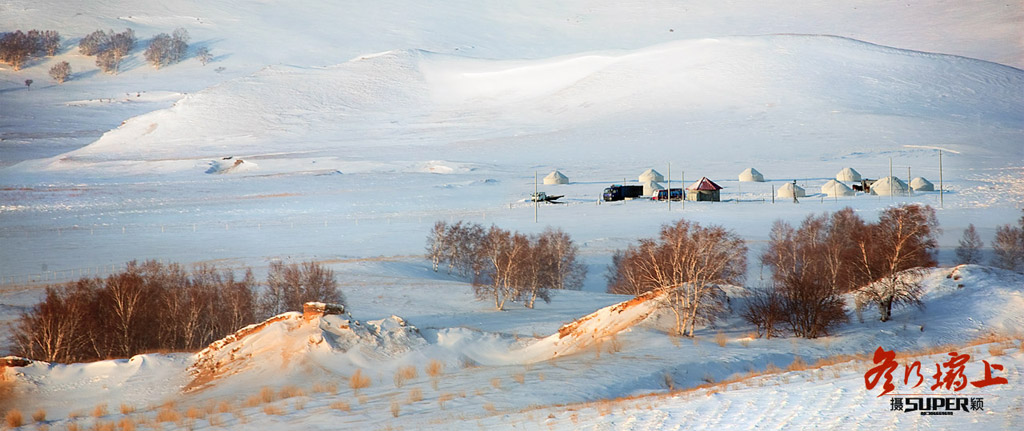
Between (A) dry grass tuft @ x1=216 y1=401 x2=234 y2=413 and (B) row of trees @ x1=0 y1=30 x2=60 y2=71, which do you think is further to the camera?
(B) row of trees @ x1=0 y1=30 x2=60 y2=71

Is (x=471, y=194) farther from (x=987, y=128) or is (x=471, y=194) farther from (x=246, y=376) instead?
(x=987, y=128)

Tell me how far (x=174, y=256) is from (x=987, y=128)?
278 ft

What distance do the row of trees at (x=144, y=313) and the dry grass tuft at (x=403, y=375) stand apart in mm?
11796

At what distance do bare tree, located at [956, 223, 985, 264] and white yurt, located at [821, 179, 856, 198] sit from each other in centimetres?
1554

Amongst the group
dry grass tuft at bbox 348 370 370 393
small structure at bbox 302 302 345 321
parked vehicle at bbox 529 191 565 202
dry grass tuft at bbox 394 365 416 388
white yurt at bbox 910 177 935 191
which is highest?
white yurt at bbox 910 177 935 191

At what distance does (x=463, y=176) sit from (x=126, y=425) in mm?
61833

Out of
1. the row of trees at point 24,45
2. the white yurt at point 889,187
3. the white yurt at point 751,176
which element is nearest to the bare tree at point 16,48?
the row of trees at point 24,45

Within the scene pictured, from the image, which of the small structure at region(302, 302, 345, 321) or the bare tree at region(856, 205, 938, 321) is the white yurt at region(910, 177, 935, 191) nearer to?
the bare tree at region(856, 205, 938, 321)

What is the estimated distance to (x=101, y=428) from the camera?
643 inches

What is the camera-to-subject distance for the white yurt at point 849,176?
2761 inches

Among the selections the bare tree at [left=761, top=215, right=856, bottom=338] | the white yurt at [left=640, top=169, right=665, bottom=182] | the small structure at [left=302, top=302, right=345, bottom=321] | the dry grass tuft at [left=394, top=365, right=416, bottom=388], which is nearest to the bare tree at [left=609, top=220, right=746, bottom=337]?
the bare tree at [left=761, top=215, right=856, bottom=338]

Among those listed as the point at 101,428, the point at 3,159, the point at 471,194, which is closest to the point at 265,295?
the point at 101,428

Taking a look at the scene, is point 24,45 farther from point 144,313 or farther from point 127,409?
point 127,409

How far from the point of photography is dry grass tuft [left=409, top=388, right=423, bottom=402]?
1727 centimetres
